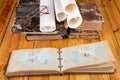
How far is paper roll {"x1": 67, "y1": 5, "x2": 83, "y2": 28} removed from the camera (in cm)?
112

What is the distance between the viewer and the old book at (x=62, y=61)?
2.98 ft

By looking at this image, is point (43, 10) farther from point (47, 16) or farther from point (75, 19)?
point (75, 19)

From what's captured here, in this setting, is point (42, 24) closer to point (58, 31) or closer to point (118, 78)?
point (58, 31)

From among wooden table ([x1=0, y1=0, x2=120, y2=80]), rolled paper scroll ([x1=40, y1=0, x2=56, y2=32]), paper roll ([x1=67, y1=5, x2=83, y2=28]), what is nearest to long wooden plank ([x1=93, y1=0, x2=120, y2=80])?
wooden table ([x1=0, y1=0, x2=120, y2=80])

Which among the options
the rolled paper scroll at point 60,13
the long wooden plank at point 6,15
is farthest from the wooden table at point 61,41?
the rolled paper scroll at point 60,13

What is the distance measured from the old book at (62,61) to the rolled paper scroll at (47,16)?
0.52 ft

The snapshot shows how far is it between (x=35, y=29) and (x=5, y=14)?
0.33m

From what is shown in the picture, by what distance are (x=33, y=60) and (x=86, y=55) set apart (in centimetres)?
23

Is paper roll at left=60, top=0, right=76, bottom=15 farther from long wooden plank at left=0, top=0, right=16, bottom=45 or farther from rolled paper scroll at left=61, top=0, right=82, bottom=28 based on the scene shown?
long wooden plank at left=0, top=0, right=16, bottom=45

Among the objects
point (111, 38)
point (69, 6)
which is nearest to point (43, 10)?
point (69, 6)

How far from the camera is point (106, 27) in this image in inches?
49.3

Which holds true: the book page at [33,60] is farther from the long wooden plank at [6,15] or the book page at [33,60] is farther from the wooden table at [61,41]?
the long wooden plank at [6,15]

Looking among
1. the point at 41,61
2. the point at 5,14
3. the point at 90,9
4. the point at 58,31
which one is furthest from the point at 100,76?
the point at 5,14

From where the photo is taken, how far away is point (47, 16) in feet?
3.93
